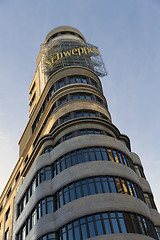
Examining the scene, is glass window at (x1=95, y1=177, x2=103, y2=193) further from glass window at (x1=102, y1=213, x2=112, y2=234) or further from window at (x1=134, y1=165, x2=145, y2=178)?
window at (x1=134, y1=165, x2=145, y2=178)

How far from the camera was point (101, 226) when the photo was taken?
2717 centimetres

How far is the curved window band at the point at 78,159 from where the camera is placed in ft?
110

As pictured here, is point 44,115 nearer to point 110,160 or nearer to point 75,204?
point 110,160

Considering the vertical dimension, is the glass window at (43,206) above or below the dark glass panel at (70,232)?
above

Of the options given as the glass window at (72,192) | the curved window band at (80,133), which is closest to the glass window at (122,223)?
the glass window at (72,192)

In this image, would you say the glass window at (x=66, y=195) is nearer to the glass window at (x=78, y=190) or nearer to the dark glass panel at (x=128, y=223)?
the glass window at (x=78, y=190)

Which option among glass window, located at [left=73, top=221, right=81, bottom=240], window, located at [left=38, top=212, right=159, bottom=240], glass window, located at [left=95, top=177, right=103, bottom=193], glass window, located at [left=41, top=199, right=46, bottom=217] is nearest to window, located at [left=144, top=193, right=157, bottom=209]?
window, located at [left=38, top=212, right=159, bottom=240]

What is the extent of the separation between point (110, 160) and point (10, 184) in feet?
103

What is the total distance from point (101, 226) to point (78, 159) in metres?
8.77

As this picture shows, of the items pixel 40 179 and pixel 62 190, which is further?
pixel 40 179

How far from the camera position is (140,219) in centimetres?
2953

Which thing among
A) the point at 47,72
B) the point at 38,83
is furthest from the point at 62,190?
the point at 38,83

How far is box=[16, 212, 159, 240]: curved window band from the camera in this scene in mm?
27031

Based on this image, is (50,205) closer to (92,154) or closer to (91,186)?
(91,186)
